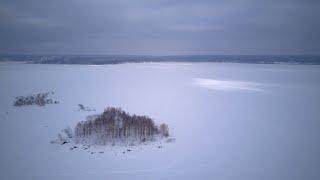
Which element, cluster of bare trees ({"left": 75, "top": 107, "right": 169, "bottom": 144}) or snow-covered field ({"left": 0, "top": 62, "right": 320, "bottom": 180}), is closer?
snow-covered field ({"left": 0, "top": 62, "right": 320, "bottom": 180})

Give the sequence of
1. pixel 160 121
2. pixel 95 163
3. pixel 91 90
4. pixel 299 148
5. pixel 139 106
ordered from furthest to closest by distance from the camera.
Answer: pixel 91 90 < pixel 139 106 < pixel 160 121 < pixel 299 148 < pixel 95 163

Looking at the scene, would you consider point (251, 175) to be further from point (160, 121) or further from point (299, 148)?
point (160, 121)

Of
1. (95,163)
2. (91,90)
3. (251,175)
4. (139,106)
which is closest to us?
(251,175)

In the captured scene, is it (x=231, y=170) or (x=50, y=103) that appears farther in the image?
(x=50, y=103)

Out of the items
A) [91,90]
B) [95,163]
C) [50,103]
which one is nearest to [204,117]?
[95,163]

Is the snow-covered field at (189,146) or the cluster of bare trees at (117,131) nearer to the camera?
the snow-covered field at (189,146)

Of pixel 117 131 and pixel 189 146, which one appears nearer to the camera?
pixel 189 146

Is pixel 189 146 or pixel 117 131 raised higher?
pixel 117 131

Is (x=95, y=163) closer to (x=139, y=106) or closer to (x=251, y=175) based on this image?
(x=251, y=175)

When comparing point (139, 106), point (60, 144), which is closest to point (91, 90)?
point (139, 106)
